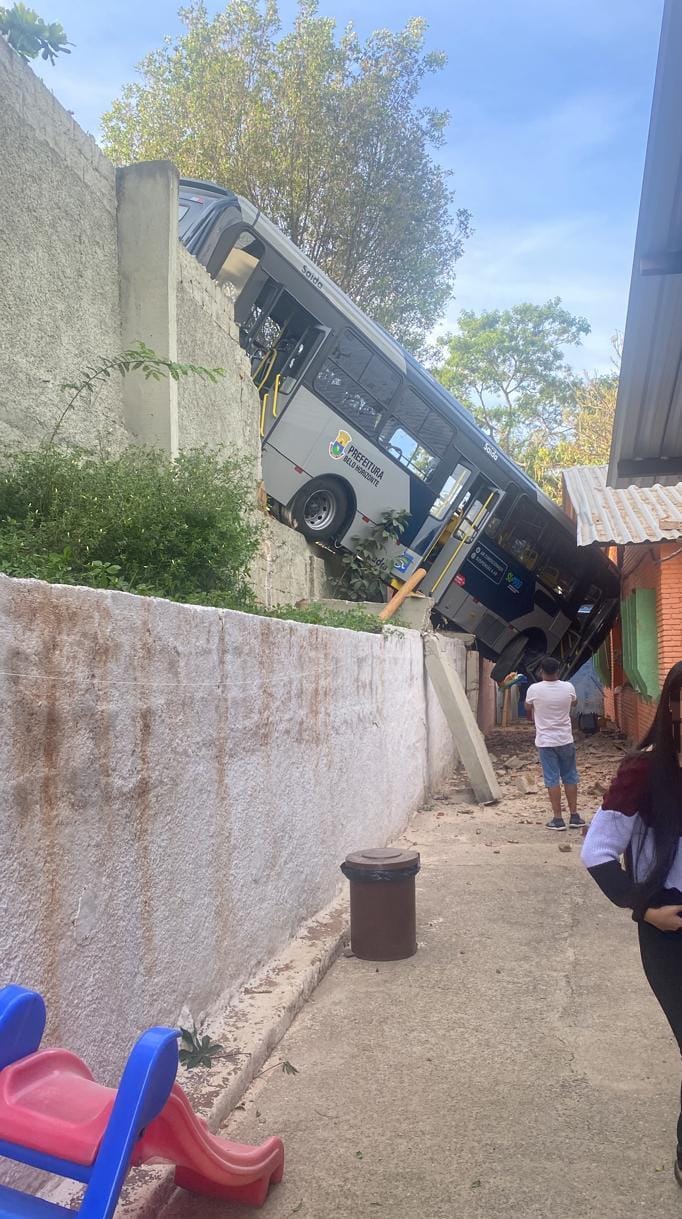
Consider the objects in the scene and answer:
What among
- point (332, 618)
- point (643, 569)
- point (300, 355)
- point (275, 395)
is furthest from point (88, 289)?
point (643, 569)

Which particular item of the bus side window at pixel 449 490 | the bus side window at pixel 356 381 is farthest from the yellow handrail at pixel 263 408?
the bus side window at pixel 449 490

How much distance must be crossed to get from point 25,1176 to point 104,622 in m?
1.63

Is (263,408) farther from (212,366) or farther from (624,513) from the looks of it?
(624,513)

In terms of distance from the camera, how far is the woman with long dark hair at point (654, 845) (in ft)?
9.57

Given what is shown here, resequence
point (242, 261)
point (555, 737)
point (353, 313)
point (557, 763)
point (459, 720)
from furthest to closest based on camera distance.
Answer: point (353, 313), point (242, 261), point (459, 720), point (557, 763), point (555, 737)

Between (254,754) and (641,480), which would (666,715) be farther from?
(641,480)

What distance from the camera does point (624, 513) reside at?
13711 mm

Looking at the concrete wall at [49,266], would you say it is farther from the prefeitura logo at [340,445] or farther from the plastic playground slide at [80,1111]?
the prefeitura logo at [340,445]

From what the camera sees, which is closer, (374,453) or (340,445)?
(340,445)

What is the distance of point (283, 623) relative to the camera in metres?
5.41

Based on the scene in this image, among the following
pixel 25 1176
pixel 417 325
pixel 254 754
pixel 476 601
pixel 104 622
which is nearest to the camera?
pixel 25 1176

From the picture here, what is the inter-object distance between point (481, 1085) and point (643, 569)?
11079 millimetres

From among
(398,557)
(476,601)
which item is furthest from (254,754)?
(476,601)

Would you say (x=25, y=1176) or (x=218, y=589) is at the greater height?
(x=218, y=589)
